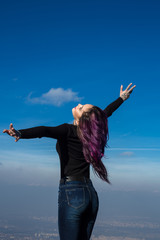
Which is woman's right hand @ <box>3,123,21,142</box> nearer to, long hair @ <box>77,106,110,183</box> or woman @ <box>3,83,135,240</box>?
woman @ <box>3,83,135,240</box>

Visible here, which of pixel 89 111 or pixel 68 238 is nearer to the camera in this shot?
pixel 68 238

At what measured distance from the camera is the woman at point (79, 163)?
4.30m

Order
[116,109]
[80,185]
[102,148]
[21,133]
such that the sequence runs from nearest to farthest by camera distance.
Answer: [21,133], [80,185], [102,148], [116,109]

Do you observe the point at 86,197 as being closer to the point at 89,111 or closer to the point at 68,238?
the point at 68,238

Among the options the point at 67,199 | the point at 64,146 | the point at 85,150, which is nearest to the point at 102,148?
the point at 85,150

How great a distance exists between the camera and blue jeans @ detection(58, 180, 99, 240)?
4.29 metres

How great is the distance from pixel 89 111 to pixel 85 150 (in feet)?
2.28

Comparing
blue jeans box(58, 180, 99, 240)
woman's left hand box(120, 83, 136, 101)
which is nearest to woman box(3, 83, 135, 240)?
blue jeans box(58, 180, 99, 240)

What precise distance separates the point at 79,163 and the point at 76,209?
784mm

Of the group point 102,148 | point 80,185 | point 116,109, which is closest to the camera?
point 80,185

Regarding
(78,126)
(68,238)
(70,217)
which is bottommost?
(68,238)

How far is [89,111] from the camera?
4.72m

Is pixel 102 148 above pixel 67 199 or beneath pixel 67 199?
above

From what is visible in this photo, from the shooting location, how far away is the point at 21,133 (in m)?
4.17
